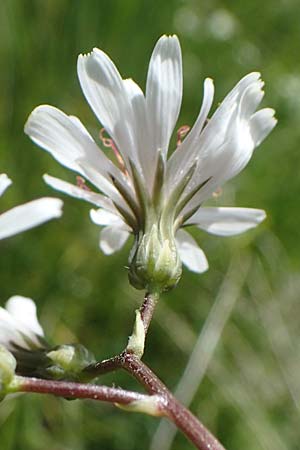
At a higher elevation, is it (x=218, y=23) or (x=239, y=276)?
(x=218, y=23)

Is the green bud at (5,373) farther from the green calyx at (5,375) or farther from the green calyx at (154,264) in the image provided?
the green calyx at (154,264)

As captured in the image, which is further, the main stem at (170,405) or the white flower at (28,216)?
the white flower at (28,216)

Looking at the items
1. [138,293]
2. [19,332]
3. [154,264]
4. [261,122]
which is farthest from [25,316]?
[138,293]

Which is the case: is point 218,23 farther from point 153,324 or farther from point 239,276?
point 153,324

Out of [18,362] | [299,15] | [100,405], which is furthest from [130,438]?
[299,15]

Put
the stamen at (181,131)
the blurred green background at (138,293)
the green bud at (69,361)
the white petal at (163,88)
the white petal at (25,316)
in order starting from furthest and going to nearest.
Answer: the blurred green background at (138,293), the stamen at (181,131), the white petal at (25,316), the white petal at (163,88), the green bud at (69,361)

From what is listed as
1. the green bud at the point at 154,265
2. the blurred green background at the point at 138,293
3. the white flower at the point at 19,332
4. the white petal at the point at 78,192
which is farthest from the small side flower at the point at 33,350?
the blurred green background at the point at 138,293

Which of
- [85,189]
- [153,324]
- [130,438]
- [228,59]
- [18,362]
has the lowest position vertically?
[130,438]
